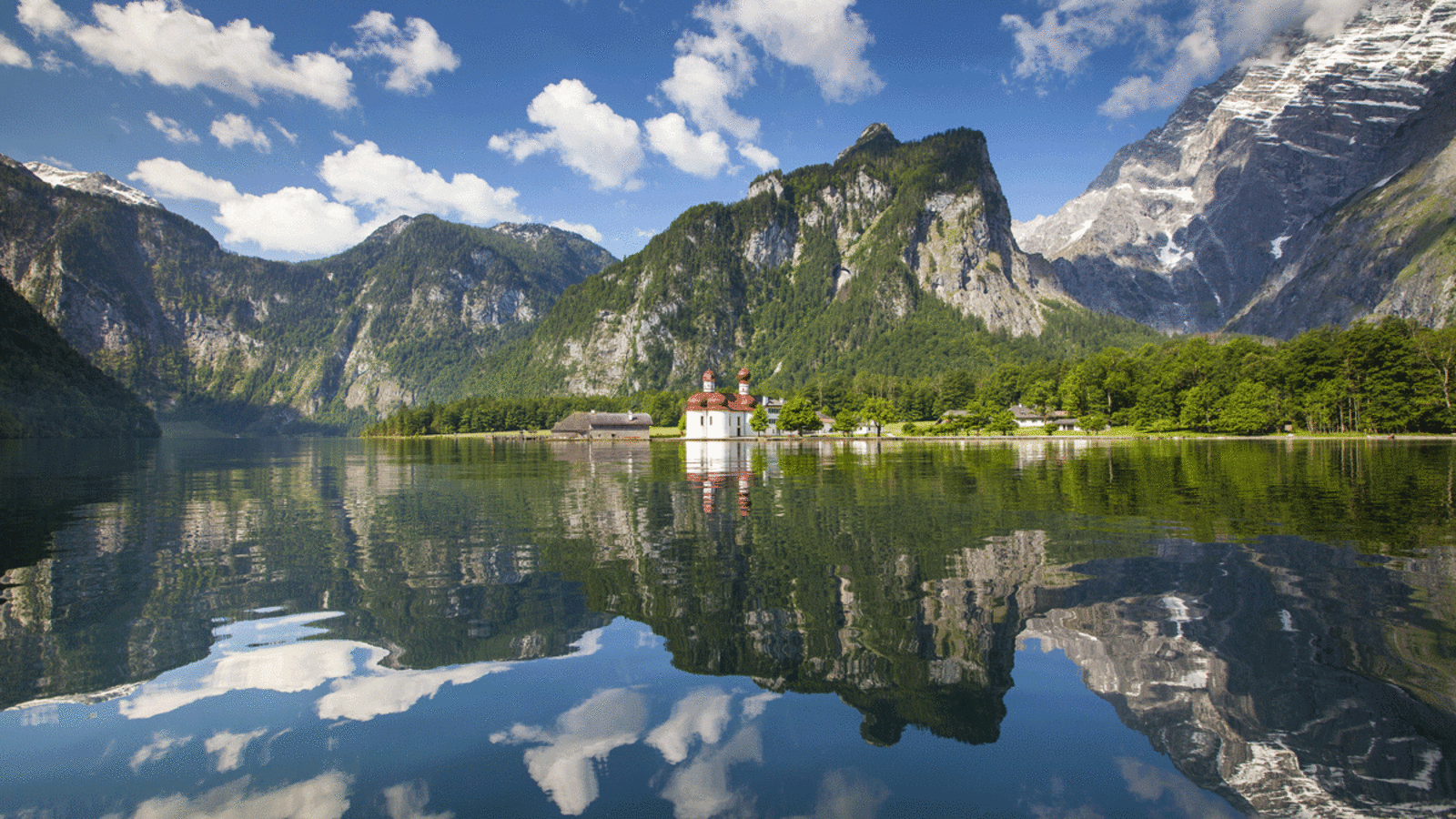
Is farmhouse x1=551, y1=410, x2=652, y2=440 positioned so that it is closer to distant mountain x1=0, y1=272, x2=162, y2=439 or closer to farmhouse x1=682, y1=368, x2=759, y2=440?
farmhouse x1=682, y1=368, x2=759, y2=440

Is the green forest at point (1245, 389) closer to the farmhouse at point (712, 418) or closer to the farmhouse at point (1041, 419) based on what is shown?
the farmhouse at point (1041, 419)

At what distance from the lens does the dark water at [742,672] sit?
7.23 metres

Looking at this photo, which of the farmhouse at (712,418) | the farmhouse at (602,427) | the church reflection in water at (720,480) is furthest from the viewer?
the farmhouse at (602,427)

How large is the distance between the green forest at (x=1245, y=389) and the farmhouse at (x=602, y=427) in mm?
38264

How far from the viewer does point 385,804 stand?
6973mm

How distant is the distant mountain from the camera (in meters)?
136

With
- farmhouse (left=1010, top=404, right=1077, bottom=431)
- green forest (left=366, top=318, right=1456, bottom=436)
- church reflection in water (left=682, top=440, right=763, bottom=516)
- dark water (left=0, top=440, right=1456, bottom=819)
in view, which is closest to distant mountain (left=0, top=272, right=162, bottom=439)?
church reflection in water (left=682, top=440, right=763, bottom=516)

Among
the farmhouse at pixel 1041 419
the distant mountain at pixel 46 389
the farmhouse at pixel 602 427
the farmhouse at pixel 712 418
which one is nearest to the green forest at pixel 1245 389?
the farmhouse at pixel 1041 419

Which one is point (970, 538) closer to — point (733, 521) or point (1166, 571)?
point (1166, 571)

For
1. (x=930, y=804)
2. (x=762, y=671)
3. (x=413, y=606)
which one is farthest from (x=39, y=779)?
(x=930, y=804)

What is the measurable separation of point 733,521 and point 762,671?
1495 cm

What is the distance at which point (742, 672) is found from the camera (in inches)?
402

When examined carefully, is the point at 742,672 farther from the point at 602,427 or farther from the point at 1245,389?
the point at 602,427

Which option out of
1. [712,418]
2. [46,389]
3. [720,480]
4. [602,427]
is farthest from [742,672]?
[46,389]
